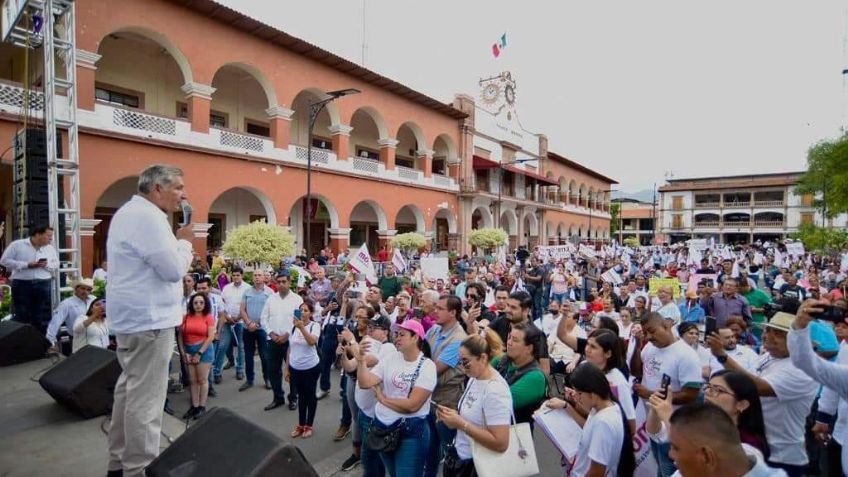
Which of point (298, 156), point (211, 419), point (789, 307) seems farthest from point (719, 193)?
point (211, 419)

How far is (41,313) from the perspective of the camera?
6.93m

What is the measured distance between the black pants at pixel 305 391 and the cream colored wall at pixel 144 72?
15001 millimetres

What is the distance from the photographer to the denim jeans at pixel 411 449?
3.62 meters

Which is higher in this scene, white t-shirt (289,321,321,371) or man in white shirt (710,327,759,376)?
man in white shirt (710,327,759,376)

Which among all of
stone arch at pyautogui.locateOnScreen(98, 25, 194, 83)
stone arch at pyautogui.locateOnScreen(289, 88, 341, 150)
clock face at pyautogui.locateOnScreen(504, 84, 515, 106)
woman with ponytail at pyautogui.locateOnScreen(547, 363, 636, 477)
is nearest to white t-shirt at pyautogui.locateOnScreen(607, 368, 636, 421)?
woman with ponytail at pyautogui.locateOnScreen(547, 363, 636, 477)

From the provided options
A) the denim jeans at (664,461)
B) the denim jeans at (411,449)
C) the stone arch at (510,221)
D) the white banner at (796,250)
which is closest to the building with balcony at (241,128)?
the stone arch at (510,221)

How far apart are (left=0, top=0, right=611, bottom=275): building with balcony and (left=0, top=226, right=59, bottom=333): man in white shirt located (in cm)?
519

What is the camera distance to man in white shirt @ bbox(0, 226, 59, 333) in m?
6.46

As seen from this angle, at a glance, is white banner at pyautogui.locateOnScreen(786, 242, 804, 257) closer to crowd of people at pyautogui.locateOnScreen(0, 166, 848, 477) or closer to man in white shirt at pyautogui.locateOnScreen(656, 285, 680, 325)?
man in white shirt at pyautogui.locateOnScreen(656, 285, 680, 325)

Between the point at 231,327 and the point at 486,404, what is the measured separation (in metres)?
6.25

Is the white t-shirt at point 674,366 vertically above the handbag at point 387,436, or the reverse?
the white t-shirt at point 674,366

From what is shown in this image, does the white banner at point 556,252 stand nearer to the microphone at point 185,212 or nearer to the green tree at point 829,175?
the green tree at point 829,175

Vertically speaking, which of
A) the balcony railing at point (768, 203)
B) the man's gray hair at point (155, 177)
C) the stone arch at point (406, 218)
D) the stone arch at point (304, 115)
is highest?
the stone arch at point (304, 115)

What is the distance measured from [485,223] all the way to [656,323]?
30169mm
